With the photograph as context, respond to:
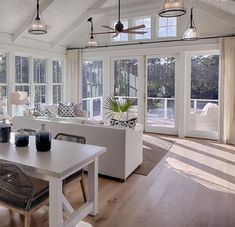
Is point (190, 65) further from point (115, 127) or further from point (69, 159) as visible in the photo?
point (69, 159)

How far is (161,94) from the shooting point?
6.90 m

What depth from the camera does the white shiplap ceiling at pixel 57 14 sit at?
5301mm

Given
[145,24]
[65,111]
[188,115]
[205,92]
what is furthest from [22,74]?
[205,92]

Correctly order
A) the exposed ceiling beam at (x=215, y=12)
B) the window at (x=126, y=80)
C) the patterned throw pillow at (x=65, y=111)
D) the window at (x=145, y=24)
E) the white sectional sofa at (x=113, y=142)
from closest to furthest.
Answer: the white sectional sofa at (x=113, y=142) < the exposed ceiling beam at (x=215, y=12) < the patterned throw pillow at (x=65, y=111) < the window at (x=145, y=24) < the window at (x=126, y=80)

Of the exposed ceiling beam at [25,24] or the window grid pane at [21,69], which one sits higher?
the exposed ceiling beam at [25,24]

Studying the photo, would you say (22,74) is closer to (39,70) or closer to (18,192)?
(39,70)

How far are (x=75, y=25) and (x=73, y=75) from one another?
151 cm

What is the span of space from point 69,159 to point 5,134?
0.90 metres

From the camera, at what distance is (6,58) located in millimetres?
6043

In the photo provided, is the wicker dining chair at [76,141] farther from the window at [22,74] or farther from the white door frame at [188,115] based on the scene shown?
the white door frame at [188,115]

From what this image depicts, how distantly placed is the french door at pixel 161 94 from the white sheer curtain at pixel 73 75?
6.98ft

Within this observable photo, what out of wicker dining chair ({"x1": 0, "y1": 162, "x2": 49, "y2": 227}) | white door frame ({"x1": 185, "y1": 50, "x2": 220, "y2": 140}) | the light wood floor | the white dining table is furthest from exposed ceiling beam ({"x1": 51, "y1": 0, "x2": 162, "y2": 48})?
wicker dining chair ({"x1": 0, "y1": 162, "x2": 49, "y2": 227})

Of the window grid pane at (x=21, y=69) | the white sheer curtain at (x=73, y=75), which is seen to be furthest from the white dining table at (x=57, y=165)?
the white sheer curtain at (x=73, y=75)

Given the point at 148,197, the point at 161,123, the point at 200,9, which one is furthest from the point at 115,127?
the point at 200,9
